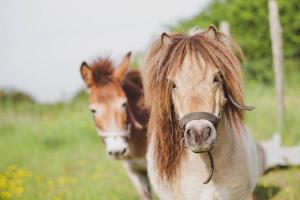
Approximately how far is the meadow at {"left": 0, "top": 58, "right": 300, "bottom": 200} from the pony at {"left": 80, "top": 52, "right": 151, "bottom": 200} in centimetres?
61

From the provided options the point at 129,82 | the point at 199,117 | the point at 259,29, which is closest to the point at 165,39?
the point at 199,117

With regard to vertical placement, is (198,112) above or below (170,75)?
below

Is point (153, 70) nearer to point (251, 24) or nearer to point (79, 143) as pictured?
point (79, 143)

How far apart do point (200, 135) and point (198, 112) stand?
0.15 metres

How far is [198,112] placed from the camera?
112 inches

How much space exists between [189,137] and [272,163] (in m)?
3.74

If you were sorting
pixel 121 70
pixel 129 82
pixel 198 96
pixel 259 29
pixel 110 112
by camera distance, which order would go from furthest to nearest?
pixel 259 29 → pixel 129 82 → pixel 121 70 → pixel 110 112 → pixel 198 96

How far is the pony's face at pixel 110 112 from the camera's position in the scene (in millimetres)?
4793

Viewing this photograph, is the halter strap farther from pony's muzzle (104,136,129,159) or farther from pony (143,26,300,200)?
pony's muzzle (104,136,129,159)

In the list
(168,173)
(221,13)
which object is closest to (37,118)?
(221,13)

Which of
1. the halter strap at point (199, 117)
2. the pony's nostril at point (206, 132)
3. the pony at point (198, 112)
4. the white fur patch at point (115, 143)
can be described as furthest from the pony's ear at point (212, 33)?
the white fur patch at point (115, 143)

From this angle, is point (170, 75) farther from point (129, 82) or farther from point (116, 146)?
point (129, 82)

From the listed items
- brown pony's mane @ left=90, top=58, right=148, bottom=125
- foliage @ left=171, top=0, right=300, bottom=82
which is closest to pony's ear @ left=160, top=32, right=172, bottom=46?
brown pony's mane @ left=90, top=58, right=148, bottom=125

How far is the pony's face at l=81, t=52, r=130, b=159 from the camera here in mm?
4793
